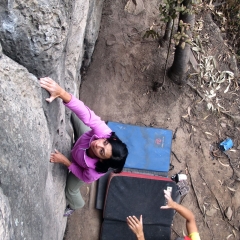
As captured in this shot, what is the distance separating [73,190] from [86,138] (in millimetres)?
777

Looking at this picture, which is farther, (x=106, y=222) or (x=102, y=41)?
(x=102, y=41)

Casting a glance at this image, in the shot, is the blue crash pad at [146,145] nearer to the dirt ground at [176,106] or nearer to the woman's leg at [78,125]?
the dirt ground at [176,106]

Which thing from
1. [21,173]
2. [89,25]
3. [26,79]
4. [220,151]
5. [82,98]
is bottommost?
[220,151]

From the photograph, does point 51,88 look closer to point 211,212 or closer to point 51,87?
point 51,87

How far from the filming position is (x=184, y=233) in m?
4.70

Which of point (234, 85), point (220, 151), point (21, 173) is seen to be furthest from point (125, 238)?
point (234, 85)

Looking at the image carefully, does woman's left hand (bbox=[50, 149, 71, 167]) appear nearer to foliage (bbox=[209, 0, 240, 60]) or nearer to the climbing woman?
the climbing woman

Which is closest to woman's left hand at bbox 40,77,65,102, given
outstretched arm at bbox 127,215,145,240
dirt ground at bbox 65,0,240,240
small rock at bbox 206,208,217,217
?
outstretched arm at bbox 127,215,145,240

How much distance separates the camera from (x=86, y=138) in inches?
120

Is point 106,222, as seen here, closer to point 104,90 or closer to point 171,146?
point 171,146

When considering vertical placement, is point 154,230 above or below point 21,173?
below

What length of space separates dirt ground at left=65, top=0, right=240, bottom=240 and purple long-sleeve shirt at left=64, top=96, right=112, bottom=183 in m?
1.67

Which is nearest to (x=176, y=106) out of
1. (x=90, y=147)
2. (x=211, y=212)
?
(x=211, y=212)

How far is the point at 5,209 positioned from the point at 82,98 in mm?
3436
